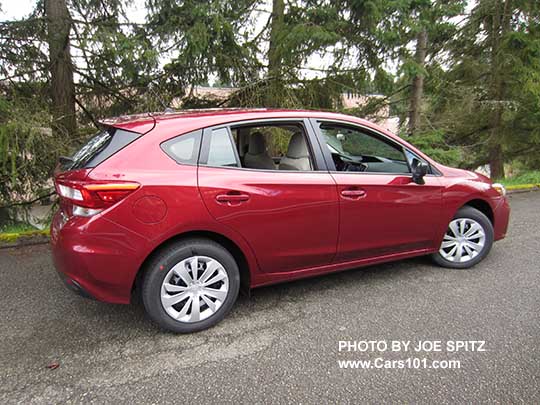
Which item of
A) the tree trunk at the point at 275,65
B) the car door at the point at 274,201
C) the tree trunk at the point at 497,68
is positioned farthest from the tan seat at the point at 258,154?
the tree trunk at the point at 497,68

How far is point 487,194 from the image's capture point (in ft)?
11.9

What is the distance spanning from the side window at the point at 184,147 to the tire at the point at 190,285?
576 millimetres

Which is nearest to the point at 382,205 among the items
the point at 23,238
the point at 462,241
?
the point at 462,241

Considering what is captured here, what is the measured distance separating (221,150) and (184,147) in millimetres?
271

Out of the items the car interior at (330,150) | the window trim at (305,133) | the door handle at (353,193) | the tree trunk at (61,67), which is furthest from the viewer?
the tree trunk at (61,67)

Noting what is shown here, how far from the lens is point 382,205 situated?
307cm

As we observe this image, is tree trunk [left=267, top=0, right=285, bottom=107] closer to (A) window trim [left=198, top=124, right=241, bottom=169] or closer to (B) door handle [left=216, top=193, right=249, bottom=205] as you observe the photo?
(A) window trim [left=198, top=124, right=241, bottom=169]

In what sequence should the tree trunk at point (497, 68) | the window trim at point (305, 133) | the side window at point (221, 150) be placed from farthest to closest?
the tree trunk at point (497, 68), the window trim at point (305, 133), the side window at point (221, 150)

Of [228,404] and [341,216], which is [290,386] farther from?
[341,216]

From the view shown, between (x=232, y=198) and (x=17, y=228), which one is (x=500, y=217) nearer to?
(x=232, y=198)

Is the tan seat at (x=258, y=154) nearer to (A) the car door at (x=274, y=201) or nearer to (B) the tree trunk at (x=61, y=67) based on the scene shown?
(A) the car door at (x=274, y=201)

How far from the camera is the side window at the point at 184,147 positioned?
2439mm

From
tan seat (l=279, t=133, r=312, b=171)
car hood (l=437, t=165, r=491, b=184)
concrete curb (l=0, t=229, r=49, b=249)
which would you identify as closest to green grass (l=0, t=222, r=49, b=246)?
concrete curb (l=0, t=229, r=49, b=249)

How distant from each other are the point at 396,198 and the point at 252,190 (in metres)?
1.36
